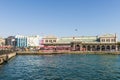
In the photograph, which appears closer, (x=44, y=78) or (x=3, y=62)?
(x=44, y=78)

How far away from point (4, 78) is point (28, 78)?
175 inches

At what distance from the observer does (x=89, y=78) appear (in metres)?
46.0

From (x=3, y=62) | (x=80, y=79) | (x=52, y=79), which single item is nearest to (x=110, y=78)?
(x=80, y=79)

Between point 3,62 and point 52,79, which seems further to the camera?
point 3,62

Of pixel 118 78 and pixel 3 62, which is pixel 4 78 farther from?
pixel 3 62

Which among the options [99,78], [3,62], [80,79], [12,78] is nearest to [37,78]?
[12,78]

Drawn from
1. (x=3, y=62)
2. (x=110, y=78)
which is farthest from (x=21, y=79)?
(x=3, y=62)

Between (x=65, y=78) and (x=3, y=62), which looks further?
(x=3, y=62)

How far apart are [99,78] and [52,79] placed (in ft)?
27.6

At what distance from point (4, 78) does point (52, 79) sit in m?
9.01

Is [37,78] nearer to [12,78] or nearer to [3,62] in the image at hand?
[12,78]

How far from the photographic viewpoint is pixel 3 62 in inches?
3172

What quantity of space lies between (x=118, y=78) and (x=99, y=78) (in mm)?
3440

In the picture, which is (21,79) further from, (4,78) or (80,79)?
(80,79)
